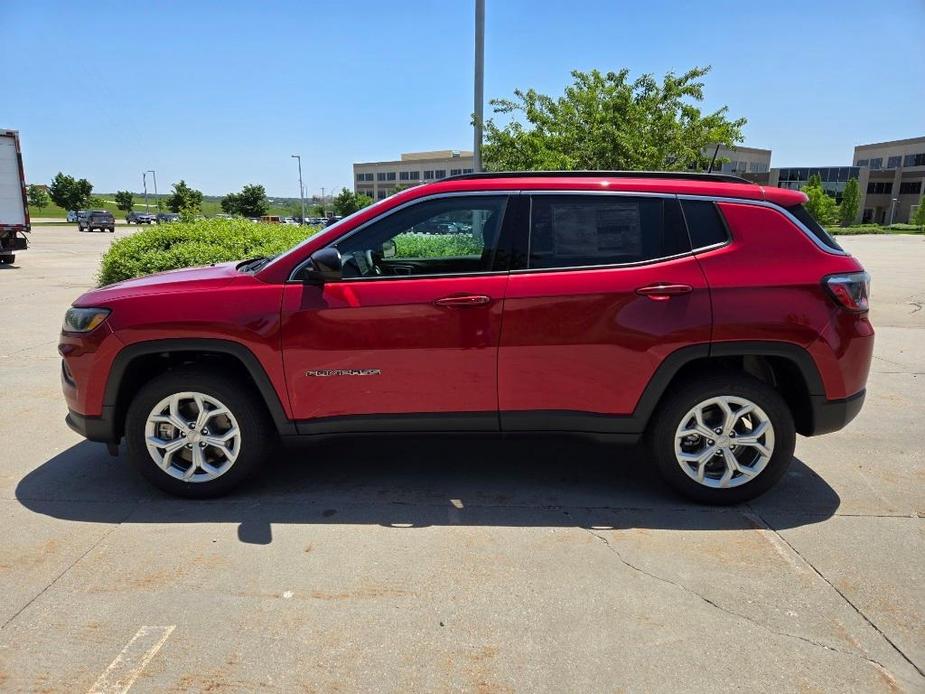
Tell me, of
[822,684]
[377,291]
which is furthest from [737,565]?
[377,291]

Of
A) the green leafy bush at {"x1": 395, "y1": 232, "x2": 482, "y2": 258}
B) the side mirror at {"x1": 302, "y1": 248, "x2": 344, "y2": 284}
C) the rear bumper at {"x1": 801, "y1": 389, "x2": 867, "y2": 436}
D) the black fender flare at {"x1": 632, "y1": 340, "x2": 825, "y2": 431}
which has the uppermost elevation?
the green leafy bush at {"x1": 395, "y1": 232, "x2": 482, "y2": 258}

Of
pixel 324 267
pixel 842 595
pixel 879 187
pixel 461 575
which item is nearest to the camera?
pixel 842 595

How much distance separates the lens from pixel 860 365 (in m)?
3.57

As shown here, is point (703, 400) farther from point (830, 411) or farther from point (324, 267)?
point (324, 267)

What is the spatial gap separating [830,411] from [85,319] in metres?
4.21

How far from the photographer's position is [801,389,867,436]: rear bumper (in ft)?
11.7

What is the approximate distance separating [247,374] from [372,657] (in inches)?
74.4

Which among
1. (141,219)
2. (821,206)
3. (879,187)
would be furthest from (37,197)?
(879,187)

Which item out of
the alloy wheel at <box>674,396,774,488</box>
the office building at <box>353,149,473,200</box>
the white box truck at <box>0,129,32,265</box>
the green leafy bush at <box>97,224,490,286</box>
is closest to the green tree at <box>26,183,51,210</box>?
the office building at <box>353,149,473,200</box>

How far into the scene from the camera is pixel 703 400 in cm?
354

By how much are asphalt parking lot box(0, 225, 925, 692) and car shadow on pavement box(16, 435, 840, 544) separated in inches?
0.7

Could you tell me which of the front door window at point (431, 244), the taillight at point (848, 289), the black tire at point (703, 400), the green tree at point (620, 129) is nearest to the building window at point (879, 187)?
the green tree at point (620, 129)

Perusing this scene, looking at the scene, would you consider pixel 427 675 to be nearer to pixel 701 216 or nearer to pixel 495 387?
pixel 495 387

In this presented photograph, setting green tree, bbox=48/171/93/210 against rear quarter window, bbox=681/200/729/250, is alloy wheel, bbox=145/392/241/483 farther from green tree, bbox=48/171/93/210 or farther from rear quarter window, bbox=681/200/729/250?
green tree, bbox=48/171/93/210
